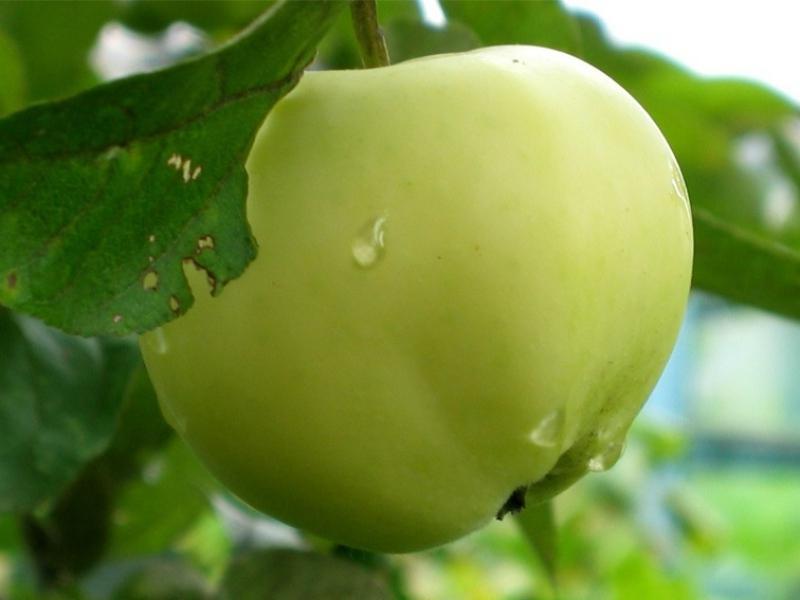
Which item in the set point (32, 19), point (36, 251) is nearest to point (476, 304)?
point (36, 251)

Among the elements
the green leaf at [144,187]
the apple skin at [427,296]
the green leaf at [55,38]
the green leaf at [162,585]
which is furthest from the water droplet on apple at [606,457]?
the green leaf at [55,38]

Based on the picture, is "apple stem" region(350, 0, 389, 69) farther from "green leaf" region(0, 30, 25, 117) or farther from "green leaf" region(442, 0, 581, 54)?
"green leaf" region(0, 30, 25, 117)

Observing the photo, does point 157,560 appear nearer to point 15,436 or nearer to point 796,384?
point 15,436

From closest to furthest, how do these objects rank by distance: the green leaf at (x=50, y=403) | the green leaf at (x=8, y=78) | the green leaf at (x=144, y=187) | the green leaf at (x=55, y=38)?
the green leaf at (x=144, y=187)
the green leaf at (x=50, y=403)
the green leaf at (x=8, y=78)
the green leaf at (x=55, y=38)

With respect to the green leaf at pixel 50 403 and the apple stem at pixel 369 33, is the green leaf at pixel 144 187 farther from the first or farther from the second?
the green leaf at pixel 50 403

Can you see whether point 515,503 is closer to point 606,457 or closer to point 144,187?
point 606,457
